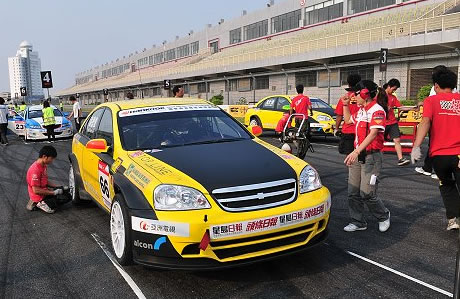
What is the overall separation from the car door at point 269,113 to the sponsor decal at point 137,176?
1099cm

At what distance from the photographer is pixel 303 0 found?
45.9 meters

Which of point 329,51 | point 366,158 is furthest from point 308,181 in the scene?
point 329,51

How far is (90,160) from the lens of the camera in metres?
5.19

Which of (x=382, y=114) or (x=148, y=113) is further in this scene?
(x=148, y=113)

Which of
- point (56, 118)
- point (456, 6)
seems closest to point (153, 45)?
point (456, 6)

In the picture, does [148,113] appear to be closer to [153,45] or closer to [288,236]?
[288,236]

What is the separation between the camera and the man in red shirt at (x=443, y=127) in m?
4.34

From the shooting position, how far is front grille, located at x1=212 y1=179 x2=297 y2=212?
11.0ft

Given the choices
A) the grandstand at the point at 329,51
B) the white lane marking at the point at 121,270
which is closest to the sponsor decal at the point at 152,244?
the white lane marking at the point at 121,270

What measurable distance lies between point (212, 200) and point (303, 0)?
1829 inches

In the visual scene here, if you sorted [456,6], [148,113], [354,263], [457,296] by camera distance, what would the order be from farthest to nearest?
[456,6]
[148,113]
[354,263]
[457,296]

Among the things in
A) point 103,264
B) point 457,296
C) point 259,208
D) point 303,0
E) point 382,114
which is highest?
point 303,0

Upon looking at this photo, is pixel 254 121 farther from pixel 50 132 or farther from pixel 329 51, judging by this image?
pixel 329 51

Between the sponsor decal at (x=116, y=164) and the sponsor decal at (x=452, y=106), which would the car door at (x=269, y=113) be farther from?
the sponsor decal at (x=116, y=164)
